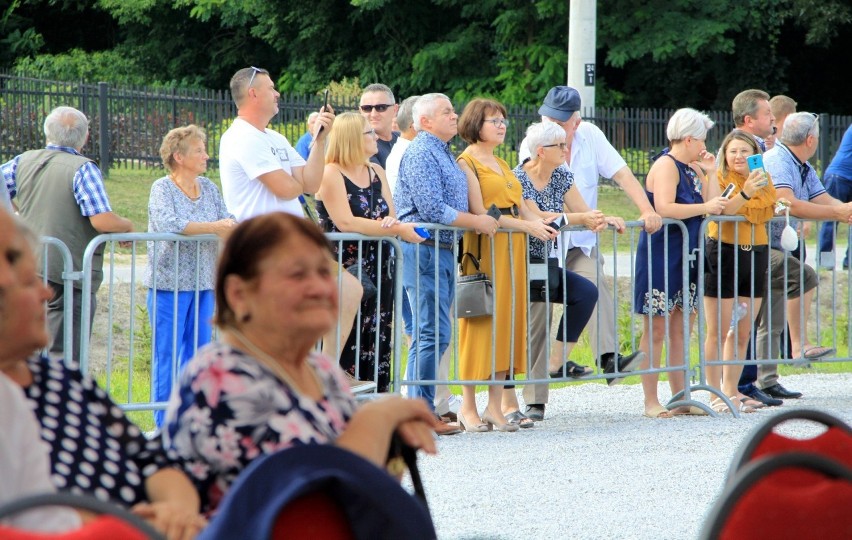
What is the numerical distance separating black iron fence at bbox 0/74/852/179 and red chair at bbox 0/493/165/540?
18915mm

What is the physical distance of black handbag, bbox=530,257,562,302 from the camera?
8039 mm

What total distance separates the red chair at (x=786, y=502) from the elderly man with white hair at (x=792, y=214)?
6485 millimetres

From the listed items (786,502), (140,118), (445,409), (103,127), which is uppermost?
(140,118)

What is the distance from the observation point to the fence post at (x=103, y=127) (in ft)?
68.3

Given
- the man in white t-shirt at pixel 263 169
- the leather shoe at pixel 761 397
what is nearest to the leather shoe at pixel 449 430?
the man in white t-shirt at pixel 263 169

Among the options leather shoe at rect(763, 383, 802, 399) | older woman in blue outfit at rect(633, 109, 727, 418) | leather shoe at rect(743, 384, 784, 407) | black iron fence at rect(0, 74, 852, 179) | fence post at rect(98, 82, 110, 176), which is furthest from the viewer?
black iron fence at rect(0, 74, 852, 179)

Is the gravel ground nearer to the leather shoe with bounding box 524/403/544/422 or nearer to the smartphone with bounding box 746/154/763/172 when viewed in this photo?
the leather shoe with bounding box 524/403/544/422

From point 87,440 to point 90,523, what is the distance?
670mm

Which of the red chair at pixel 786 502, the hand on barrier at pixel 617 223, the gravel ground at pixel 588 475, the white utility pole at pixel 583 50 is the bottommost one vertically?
the gravel ground at pixel 588 475

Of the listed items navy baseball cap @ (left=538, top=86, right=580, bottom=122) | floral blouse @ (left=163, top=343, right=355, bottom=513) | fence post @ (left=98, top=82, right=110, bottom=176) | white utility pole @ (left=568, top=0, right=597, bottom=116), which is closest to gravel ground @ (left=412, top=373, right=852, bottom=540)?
navy baseball cap @ (left=538, top=86, right=580, bottom=122)

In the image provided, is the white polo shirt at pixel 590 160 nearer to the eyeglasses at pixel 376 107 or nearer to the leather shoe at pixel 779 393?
the eyeglasses at pixel 376 107

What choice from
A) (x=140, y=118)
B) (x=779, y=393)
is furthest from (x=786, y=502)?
(x=140, y=118)

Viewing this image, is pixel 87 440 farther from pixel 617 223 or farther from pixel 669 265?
pixel 669 265

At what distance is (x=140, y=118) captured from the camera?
21.8m
